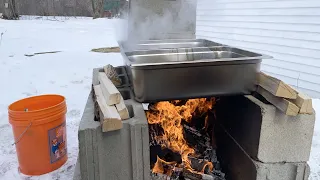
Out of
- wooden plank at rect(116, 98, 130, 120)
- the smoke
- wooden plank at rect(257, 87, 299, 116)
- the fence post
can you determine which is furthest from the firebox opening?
the fence post

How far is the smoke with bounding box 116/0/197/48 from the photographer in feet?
11.3

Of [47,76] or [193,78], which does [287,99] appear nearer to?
[193,78]

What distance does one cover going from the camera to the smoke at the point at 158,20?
3449 mm

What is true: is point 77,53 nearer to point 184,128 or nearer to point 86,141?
point 184,128

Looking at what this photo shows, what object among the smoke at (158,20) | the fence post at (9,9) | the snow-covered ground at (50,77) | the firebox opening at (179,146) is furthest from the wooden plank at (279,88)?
the fence post at (9,9)

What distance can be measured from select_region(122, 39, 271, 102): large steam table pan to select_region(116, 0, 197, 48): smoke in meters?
1.77

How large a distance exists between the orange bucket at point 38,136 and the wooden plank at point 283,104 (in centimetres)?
172

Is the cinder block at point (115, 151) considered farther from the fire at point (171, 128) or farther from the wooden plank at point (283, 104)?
the wooden plank at point (283, 104)

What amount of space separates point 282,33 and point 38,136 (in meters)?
4.77

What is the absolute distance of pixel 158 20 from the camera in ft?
12.4

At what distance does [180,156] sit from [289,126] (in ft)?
2.84

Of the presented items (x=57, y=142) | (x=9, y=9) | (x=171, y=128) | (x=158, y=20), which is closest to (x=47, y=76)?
(x=158, y=20)

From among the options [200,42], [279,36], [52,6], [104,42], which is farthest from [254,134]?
[52,6]

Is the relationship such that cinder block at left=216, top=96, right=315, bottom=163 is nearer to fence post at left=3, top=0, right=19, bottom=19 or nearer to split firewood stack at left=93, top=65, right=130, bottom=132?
split firewood stack at left=93, top=65, right=130, bottom=132
